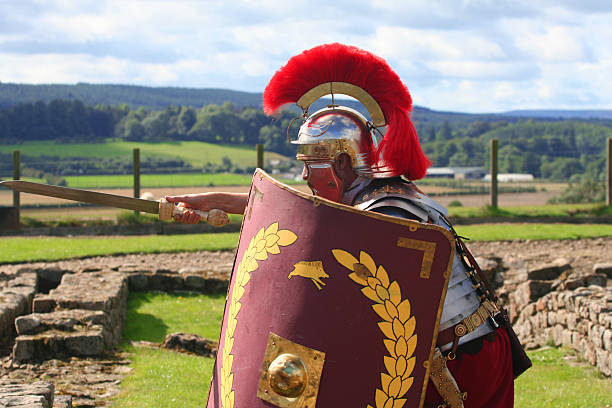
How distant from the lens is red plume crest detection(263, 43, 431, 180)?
371 cm

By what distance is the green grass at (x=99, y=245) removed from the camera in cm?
1341

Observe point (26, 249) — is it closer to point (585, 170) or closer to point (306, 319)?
point (306, 319)

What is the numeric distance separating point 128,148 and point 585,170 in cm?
2935

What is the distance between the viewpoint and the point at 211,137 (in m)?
56.1

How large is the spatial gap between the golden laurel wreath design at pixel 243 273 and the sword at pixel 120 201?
0.63 metres

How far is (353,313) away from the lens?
3.12 metres

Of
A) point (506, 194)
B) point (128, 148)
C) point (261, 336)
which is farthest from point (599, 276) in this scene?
point (128, 148)

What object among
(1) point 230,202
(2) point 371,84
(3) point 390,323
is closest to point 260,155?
(1) point 230,202

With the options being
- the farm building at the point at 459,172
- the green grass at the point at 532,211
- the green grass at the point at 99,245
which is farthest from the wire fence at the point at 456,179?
the green grass at the point at 99,245

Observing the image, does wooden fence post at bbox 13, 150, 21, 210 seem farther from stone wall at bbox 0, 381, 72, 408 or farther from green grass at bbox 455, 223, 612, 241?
stone wall at bbox 0, 381, 72, 408

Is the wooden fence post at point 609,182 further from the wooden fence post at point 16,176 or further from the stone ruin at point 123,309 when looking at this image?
the wooden fence post at point 16,176

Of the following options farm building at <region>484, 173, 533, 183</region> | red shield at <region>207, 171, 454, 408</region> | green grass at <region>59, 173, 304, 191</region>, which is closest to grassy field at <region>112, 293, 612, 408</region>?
red shield at <region>207, 171, 454, 408</region>

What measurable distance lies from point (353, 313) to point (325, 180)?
868 millimetres

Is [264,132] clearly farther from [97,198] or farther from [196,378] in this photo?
[97,198]
